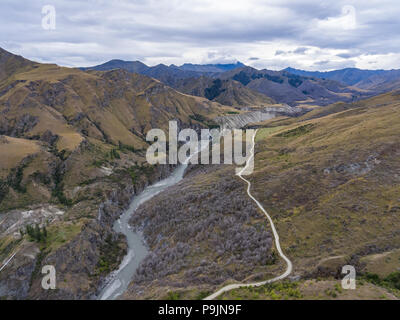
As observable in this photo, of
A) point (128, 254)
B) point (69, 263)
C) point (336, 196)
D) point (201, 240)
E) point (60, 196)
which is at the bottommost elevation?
point (128, 254)

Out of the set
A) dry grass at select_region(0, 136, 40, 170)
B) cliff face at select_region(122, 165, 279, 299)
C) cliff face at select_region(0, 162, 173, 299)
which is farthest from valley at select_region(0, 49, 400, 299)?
dry grass at select_region(0, 136, 40, 170)

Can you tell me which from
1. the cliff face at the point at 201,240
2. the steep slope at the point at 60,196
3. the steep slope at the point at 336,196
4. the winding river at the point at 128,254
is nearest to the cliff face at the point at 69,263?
the steep slope at the point at 60,196

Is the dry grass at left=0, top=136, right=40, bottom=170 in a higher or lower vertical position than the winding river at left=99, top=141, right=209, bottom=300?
higher

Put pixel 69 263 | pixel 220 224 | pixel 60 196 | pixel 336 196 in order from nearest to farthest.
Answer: pixel 69 263 < pixel 336 196 < pixel 220 224 < pixel 60 196

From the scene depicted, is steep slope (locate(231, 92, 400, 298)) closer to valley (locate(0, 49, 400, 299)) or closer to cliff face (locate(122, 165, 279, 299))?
valley (locate(0, 49, 400, 299))

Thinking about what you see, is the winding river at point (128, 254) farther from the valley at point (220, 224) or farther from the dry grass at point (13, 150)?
the dry grass at point (13, 150)

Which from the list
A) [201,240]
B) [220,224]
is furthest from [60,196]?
[220,224]

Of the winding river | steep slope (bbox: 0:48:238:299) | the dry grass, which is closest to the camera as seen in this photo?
the winding river

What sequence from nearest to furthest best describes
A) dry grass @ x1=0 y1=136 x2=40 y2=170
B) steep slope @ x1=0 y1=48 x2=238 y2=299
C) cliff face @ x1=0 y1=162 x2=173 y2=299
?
cliff face @ x1=0 y1=162 x2=173 y2=299
steep slope @ x1=0 y1=48 x2=238 y2=299
dry grass @ x1=0 y1=136 x2=40 y2=170

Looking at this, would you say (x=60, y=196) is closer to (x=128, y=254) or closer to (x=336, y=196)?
(x=128, y=254)

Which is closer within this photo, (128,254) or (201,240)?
(201,240)

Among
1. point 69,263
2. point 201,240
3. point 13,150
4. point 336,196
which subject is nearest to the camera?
point 69,263

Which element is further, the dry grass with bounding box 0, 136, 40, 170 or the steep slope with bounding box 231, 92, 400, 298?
the dry grass with bounding box 0, 136, 40, 170
